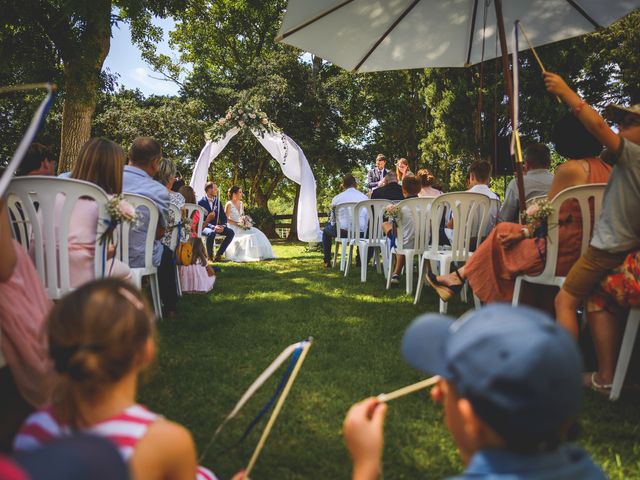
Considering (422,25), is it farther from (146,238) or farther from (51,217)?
(51,217)

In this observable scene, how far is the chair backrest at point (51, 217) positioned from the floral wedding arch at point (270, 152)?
933 cm

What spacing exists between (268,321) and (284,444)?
228 cm

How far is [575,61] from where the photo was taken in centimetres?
1694

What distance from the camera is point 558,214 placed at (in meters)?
3.10

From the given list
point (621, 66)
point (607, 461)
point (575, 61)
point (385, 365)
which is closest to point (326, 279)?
point (385, 365)

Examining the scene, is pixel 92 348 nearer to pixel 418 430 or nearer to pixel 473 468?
pixel 473 468

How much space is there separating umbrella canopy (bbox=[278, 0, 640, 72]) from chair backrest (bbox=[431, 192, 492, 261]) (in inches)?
68.4

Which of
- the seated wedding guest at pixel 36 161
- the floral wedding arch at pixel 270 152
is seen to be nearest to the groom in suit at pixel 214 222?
the floral wedding arch at pixel 270 152

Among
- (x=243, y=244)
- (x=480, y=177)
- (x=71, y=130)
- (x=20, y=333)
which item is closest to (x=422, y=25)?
(x=480, y=177)

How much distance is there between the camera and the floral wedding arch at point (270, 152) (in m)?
12.1

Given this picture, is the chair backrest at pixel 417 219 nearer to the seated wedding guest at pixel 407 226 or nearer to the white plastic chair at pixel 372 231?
the seated wedding guest at pixel 407 226

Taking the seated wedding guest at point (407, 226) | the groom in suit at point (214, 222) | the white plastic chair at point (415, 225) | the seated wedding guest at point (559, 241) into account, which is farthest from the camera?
the groom in suit at point (214, 222)

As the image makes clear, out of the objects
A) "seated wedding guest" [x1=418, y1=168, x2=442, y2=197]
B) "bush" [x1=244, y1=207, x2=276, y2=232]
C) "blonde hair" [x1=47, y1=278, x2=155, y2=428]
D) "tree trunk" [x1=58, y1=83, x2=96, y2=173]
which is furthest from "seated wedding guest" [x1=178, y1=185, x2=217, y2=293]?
"bush" [x1=244, y1=207, x2=276, y2=232]

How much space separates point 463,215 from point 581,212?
6.03ft
